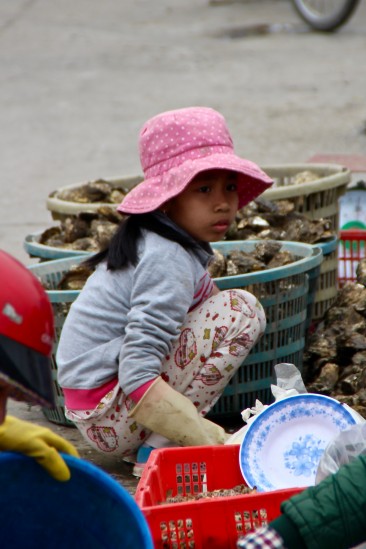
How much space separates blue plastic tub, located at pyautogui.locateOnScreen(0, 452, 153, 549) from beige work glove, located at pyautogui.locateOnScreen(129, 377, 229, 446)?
3.37 ft

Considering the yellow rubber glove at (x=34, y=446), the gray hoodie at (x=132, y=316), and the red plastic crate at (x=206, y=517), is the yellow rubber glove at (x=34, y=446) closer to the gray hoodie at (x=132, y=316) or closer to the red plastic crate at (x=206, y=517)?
the red plastic crate at (x=206, y=517)

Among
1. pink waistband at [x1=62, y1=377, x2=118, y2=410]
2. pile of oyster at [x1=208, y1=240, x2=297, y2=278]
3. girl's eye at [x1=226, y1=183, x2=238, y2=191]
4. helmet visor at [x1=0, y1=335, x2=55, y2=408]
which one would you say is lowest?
pink waistband at [x1=62, y1=377, x2=118, y2=410]

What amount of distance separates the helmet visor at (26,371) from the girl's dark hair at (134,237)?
137 cm

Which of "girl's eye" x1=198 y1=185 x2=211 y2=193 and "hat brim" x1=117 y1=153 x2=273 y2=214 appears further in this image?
"girl's eye" x1=198 y1=185 x2=211 y2=193

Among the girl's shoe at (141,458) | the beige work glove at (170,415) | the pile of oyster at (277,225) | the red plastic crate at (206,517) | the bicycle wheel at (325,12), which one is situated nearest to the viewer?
the red plastic crate at (206,517)

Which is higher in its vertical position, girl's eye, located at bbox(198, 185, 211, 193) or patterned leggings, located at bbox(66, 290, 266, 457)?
girl's eye, located at bbox(198, 185, 211, 193)

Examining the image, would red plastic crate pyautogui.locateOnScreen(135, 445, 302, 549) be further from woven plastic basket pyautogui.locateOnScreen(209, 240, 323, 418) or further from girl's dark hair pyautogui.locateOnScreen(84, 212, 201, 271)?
woven plastic basket pyautogui.locateOnScreen(209, 240, 323, 418)

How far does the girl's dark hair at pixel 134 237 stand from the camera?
3369 millimetres

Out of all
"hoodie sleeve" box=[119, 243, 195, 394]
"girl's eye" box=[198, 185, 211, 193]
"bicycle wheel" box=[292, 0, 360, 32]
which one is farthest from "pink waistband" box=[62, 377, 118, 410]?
"bicycle wheel" box=[292, 0, 360, 32]

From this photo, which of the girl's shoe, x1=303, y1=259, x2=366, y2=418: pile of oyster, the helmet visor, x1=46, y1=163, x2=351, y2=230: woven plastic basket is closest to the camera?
the helmet visor

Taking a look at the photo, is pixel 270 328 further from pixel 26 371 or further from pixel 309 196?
pixel 26 371

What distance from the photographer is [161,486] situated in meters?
2.92

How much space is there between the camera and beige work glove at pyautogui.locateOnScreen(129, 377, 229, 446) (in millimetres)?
3242

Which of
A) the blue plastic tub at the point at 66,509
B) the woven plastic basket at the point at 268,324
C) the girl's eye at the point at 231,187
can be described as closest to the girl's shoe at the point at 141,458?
the woven plastic basket at the point at 268,324
